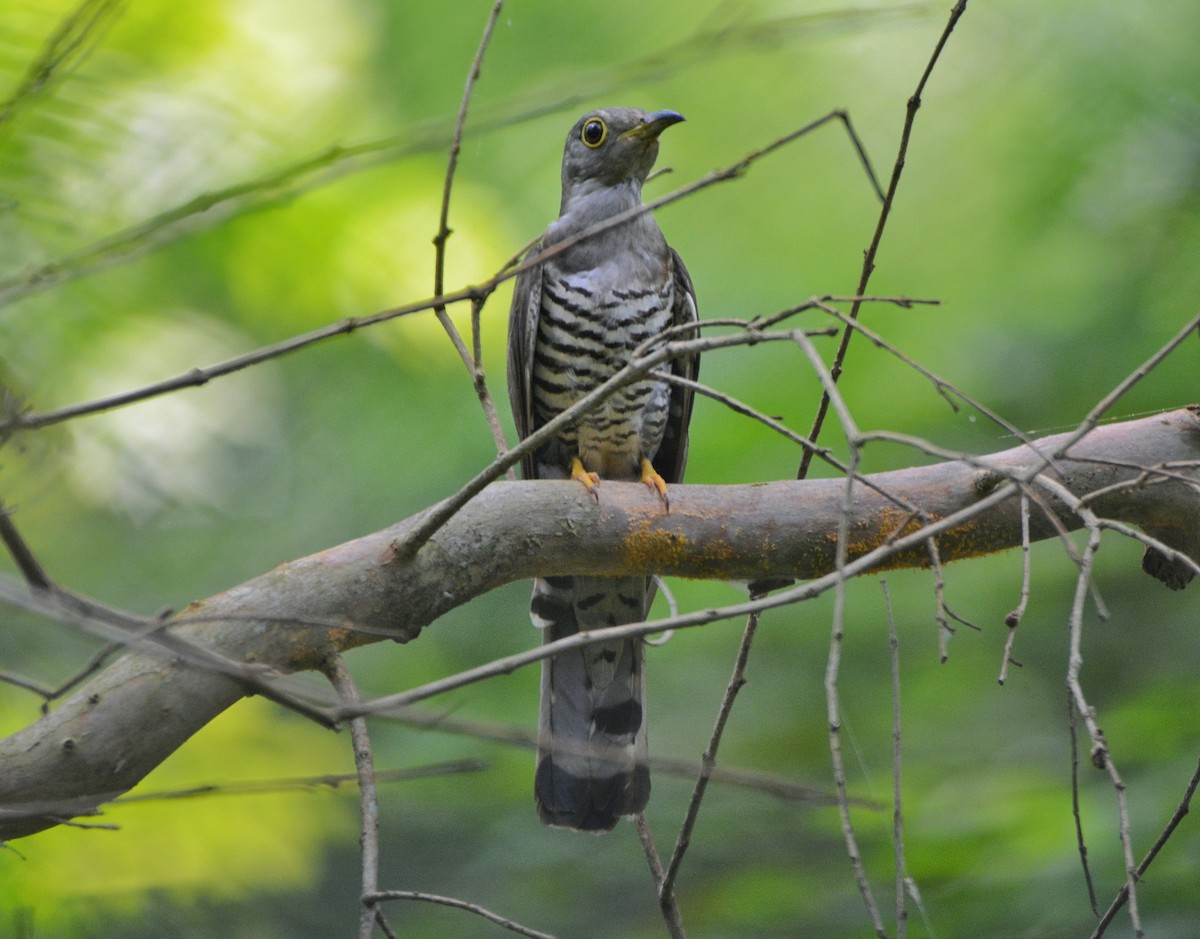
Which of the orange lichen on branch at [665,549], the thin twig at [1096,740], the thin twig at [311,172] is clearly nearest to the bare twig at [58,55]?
the thin twig at [311,172]

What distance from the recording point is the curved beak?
3.54 meters

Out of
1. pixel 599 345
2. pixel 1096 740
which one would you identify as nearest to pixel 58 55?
pixel 1096 740

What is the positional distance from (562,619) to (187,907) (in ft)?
4.53

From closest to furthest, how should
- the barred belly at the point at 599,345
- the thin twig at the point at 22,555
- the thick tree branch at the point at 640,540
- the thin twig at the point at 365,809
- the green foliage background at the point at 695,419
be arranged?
1. the thin twig at the point at 22,555
2. the thin twig at the point at 365,809
3. the thick tree branch at the point at 640,540
4. the green foliage background at the point at 695,419
5. the barred belly at the point at 599,345

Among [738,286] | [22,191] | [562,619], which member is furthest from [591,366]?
[22,191]

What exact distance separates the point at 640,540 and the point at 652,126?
168 centimetres

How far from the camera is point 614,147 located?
146 inches

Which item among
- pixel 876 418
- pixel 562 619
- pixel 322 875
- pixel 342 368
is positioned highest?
pixel 342 368

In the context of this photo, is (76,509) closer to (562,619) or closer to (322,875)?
(322,875)

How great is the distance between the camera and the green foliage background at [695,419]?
2637mm

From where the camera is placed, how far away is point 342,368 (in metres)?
4.49

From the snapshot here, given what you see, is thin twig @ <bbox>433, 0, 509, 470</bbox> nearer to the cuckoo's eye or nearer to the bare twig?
the bare twig

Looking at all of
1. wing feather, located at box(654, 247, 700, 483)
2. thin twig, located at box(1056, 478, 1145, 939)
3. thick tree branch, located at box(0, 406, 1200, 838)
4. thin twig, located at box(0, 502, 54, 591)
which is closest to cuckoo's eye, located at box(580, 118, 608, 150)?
wing feather, located at box(654, 247, 700, 483)

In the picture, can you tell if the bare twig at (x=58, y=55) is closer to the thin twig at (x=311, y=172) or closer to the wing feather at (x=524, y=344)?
the thin twig at (x=311, y=172)
